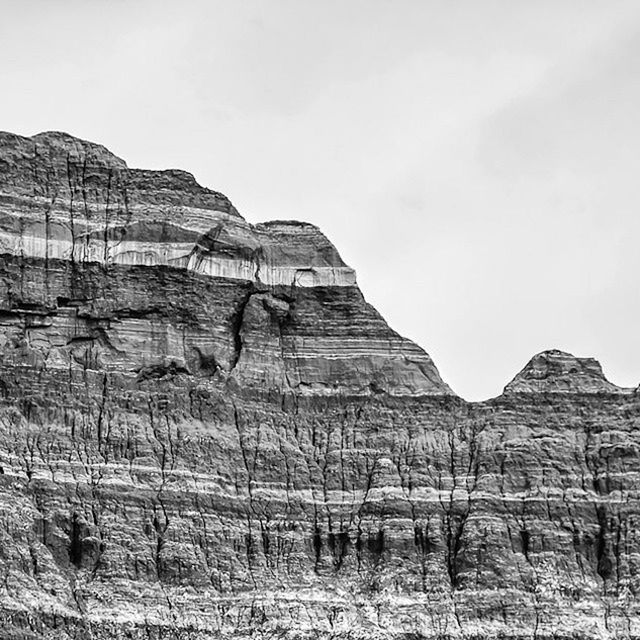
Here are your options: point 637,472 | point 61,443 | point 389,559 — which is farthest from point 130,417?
point 637,472

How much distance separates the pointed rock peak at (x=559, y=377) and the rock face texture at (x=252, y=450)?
11 cm

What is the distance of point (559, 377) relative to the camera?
15888cm

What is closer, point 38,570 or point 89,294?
point 38,570

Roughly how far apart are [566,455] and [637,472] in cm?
337

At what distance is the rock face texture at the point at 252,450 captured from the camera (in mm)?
145750

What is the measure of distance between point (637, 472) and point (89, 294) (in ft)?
86.9

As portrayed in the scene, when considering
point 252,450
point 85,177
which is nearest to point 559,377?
point 252,450

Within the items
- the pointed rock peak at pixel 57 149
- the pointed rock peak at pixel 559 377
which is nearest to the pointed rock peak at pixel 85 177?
the pointed rock peak at pixel 57 149

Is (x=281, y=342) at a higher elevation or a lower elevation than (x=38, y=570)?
higher

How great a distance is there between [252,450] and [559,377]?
16.0 metres

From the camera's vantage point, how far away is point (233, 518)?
149375 millimetres

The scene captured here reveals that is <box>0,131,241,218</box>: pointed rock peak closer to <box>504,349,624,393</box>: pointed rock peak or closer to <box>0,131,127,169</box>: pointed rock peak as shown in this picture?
<box>0,131,127,169</box>: pointed rock peak

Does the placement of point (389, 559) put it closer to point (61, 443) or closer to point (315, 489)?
point (315, 489)

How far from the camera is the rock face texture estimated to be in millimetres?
145750
